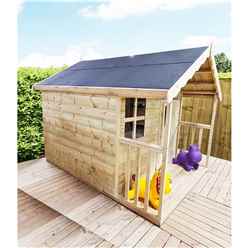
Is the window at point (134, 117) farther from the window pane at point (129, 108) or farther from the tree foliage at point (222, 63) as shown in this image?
the tree foliage at point (222, 63)

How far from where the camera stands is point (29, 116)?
14.8ft

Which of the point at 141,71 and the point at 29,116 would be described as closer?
the point at 141,71

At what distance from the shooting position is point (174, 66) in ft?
8.21

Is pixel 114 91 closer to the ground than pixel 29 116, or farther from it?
farther from it

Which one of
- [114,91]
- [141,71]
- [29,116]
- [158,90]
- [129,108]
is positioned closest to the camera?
[158,90]

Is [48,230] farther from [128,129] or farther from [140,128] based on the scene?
[140,128]

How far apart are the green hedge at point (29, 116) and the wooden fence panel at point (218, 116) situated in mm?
3836

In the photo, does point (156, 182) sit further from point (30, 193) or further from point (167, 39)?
point (167, 39)

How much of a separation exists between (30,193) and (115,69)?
244 cm

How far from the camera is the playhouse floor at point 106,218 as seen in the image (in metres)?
2.23

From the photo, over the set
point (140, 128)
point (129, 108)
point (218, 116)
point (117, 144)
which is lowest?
point (117, 144)

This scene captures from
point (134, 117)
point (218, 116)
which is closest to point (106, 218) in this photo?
point (134, 117)

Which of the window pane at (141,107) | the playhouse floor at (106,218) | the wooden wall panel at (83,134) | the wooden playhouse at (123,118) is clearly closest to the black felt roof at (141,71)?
the wooden playhouse at (123,118)

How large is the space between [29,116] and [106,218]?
3090 mm
